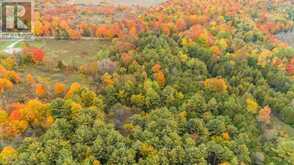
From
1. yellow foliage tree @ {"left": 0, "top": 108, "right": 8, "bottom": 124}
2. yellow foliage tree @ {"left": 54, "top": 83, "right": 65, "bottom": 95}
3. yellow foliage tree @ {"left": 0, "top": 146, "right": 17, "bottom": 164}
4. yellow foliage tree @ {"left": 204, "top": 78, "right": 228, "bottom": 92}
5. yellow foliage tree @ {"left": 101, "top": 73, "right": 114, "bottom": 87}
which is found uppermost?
yellow foliage tree @ {"left": 204, "top": 78, "right": 228, "bottom": 92}

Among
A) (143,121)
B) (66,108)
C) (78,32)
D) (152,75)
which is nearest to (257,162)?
(143,121)

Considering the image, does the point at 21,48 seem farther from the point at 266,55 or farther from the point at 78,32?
the point at 266,55

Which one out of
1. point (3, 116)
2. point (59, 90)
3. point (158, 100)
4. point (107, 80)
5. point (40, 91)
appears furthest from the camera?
point (107, 80)

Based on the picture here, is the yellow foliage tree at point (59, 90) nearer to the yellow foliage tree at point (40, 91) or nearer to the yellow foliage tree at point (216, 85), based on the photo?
the yellow foliage tree at point (40, 91)

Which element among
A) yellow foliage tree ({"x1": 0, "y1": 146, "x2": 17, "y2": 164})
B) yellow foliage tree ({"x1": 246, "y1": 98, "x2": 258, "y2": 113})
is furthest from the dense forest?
yellow foliage tree ({"x1": 246, "y1": 98, "x2": 258, "y2": 113})

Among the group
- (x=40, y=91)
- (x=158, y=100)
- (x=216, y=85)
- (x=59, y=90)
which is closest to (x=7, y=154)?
(x=40, y=91)

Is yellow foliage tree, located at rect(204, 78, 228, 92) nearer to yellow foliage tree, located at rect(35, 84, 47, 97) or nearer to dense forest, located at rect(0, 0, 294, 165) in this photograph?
dense forest, located at rect(0, 0, 294, 165)

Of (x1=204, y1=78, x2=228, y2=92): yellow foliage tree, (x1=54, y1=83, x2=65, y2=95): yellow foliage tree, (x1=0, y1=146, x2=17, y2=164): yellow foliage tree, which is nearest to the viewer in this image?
(x1=0, y1=146, x2=17, y2=164): yellow foliage tree

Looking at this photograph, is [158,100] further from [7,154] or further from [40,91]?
[7,154]

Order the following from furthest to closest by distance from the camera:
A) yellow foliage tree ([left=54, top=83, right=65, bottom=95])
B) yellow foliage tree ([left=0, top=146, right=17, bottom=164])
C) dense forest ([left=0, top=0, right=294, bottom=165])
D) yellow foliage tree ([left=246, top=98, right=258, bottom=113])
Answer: yellow foliage tree ([left=246, top=98, right=258, bottom=113]) < yellow foliage tree ([left=54, top=83, right=65, bottom=95]) < dense forest ([left=0, top=0, right=294, bottom=165]) < yellow foliage tree ([left=0, top=146, right=17, bottom=164])
